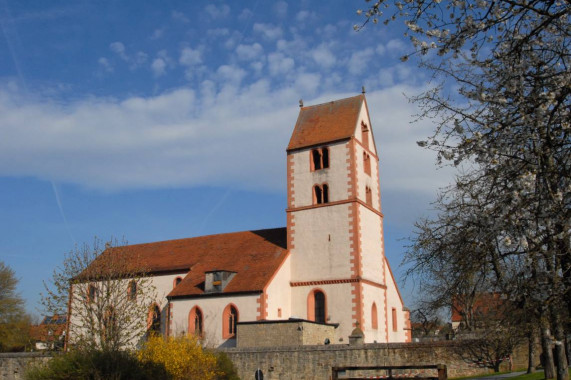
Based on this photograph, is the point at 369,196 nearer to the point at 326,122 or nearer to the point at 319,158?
the point at 319,158

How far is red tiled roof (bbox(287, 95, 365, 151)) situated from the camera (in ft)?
123

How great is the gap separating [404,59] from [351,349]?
63.8ft

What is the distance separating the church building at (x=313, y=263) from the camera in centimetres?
3353

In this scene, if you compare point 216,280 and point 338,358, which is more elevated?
point 216,280

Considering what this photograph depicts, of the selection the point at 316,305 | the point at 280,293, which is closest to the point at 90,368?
the point at 280,293

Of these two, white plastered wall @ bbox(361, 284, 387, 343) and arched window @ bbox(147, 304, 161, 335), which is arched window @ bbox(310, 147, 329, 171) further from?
arched window @ bbox(147, 304, 161, 335)

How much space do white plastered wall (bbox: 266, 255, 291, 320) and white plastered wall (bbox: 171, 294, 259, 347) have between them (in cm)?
88

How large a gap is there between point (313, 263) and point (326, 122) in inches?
381

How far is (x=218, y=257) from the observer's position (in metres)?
38.6

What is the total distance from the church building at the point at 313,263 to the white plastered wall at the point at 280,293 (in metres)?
0.06

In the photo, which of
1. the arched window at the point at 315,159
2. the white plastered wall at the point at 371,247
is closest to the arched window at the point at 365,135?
the arched window at the point at 315,159

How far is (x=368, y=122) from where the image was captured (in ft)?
130

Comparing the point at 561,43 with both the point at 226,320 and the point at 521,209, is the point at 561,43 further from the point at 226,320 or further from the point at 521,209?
the point at 226,320

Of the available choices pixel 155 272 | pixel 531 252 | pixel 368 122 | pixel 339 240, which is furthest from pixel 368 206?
pixel 531 252
